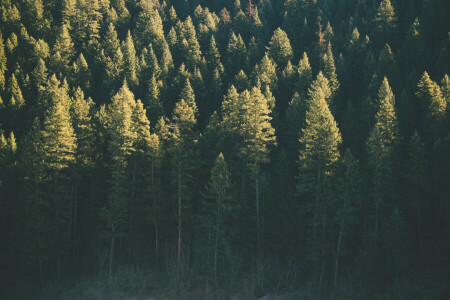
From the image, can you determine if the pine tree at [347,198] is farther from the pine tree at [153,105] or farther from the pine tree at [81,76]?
the pine tree at [81,76]

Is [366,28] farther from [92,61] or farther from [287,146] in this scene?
[92,61]

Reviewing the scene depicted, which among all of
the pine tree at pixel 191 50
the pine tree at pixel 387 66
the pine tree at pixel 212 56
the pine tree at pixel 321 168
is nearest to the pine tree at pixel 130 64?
the pine tree at pixel 191 50

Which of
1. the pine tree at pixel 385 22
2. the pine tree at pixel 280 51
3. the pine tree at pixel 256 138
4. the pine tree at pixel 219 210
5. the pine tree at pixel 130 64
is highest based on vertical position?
the pine tree at pixel 385 22

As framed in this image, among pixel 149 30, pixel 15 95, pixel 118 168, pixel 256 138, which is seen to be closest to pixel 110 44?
pixel 149 30

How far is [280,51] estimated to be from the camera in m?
Answer: 63.2

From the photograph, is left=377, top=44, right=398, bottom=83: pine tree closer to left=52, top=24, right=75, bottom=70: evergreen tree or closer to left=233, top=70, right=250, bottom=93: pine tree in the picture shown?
left=233, top=70, right=250, bottom=93: pine tree

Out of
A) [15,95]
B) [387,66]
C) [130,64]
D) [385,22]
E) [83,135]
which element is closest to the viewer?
[83,135]

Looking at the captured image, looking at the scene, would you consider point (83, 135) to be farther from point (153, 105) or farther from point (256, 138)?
point (256, 138)

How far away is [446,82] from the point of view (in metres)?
39.8

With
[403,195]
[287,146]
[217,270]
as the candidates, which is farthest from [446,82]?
[217,270]

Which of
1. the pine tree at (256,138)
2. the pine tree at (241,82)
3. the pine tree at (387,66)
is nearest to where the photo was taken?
the pine tree at (256,138)

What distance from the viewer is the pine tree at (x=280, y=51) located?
62500mm

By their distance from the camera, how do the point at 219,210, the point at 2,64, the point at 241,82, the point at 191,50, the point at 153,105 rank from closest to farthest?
the point at 219,210 < the point at 153,105 < the point at 241,82 < the point at 2,64 < the point at 191,50

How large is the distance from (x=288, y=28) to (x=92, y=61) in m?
41.1
